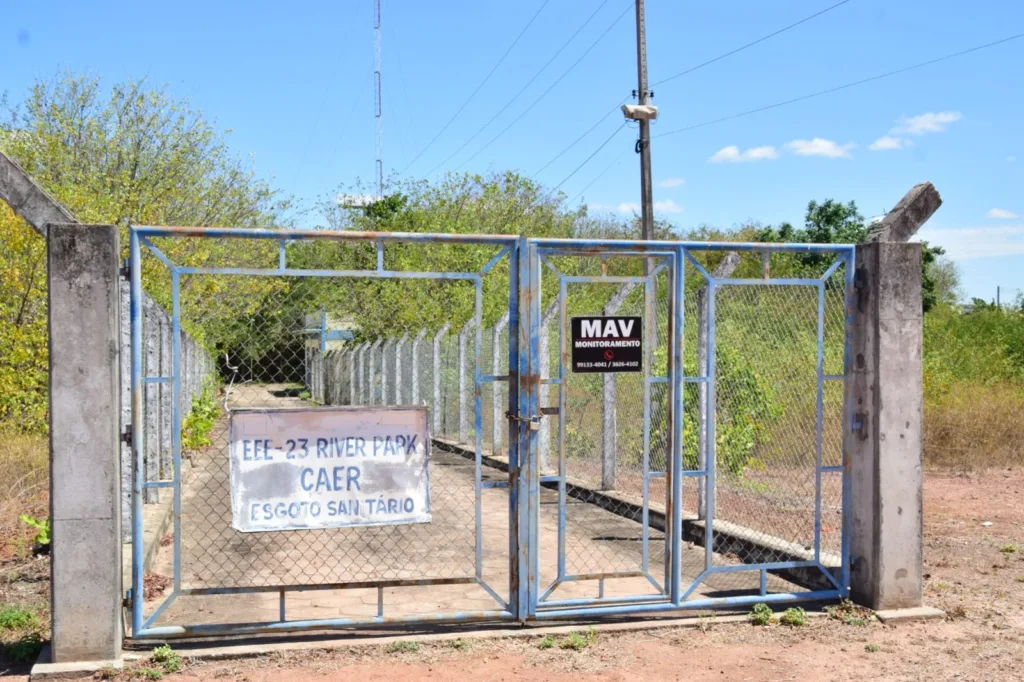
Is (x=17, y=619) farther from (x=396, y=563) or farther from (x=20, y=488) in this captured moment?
(x=20, y=488)

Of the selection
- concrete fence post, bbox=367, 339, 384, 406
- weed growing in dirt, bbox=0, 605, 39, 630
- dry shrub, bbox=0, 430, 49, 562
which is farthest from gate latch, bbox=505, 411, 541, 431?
concrete fence post, bbox=367, 339, 384, 406

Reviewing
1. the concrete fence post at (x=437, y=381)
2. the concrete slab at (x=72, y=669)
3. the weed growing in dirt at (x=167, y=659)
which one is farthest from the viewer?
the concrete fence post at (x=437, y=381)

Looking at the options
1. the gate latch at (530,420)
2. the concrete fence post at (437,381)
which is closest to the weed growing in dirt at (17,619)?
the gate latch at (530,420)

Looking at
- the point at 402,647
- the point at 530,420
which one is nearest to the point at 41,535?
the point at 402,647

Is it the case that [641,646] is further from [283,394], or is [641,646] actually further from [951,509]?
[283,394]

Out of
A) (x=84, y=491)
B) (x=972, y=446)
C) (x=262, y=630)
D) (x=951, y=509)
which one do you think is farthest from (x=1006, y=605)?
(x=972, y=446)

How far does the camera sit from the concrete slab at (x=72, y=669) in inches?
194

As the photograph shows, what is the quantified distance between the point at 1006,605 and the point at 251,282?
18873mm

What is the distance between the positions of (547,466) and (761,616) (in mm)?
6176

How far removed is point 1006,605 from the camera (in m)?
6.47

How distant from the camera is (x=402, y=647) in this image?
5.42m

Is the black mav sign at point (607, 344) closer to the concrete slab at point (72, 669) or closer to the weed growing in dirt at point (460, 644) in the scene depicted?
the weed growing in dirt at point (460, 644)

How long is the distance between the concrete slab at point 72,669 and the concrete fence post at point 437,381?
9.67 meters

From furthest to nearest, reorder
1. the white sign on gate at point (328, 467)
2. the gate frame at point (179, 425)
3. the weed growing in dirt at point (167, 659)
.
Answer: the white sign on gate at point (328, 467) → the gate frame at point (179, 425) → the weed growing in dirt at point (167, 659)
